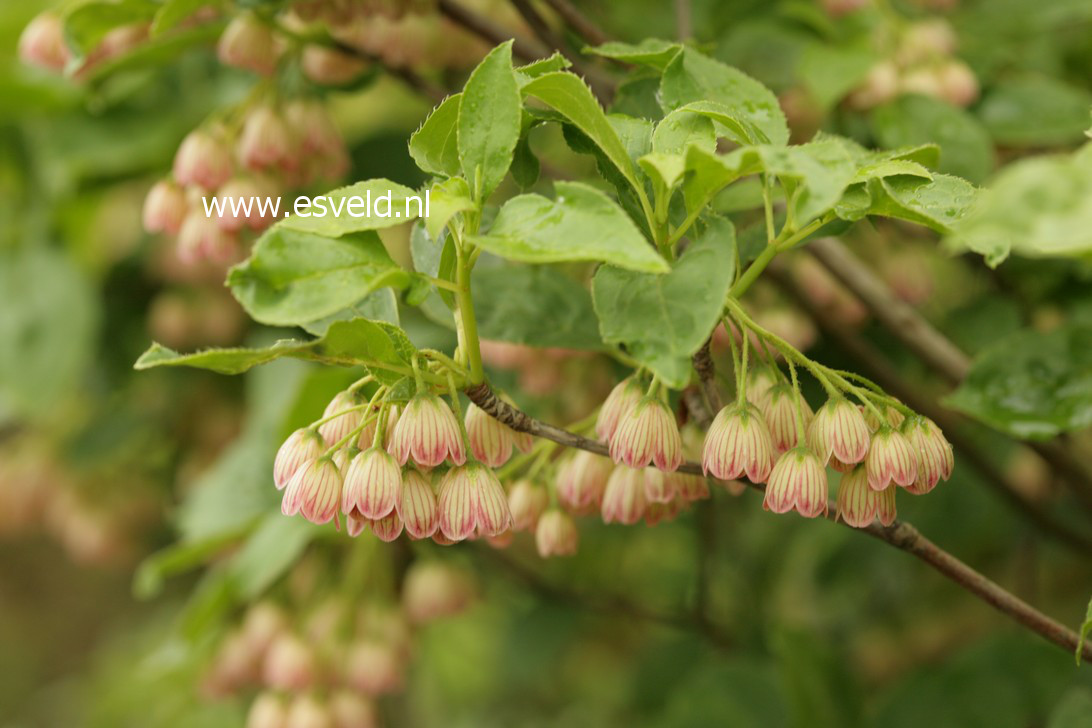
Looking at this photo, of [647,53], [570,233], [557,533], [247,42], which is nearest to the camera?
[570,233]

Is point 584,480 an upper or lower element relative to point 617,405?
lower

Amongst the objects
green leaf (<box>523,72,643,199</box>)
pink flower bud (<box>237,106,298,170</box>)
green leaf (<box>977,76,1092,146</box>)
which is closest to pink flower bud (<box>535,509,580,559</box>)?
green leaf (<box>523,72,643,199</box>)

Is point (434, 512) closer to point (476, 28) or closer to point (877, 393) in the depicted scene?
point (877, 393)

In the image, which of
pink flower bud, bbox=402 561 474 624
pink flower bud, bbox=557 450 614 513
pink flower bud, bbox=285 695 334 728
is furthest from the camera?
pink flower bud, bbox=402 561 474 624

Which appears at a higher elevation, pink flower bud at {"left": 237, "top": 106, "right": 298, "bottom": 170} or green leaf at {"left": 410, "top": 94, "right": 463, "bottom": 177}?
green leaf at {"left": 410, "top": 94, "right": 463, "bottom": 177}

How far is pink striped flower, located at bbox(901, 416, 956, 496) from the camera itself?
2.40 ft

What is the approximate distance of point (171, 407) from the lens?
2146mm

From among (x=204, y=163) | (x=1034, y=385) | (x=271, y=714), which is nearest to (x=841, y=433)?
(x=1034, y=385)

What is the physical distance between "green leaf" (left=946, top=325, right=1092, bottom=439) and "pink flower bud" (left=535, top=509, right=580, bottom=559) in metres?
0.39

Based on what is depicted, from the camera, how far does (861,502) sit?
0.74 metres

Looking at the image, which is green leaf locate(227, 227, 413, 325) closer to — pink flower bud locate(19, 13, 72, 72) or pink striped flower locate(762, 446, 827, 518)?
pink striped flower locate(762, 446, 827, 518)

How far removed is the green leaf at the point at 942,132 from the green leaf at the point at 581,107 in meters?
0.69

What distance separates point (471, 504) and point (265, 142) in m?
0.68

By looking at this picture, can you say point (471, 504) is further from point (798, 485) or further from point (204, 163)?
point (204, 163)
